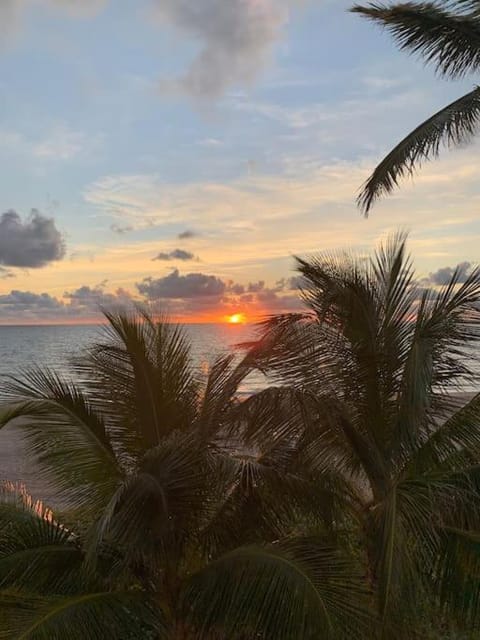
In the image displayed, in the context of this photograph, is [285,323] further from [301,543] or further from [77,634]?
[77,634]

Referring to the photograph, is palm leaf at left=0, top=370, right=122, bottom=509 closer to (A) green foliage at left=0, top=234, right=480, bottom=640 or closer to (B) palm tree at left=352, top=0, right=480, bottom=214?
(A) green foliage at left=0, top=234, right=480, bottom=640

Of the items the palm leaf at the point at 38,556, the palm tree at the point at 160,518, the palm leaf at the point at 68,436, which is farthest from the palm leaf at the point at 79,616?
the palm leaf at the point at 68,436

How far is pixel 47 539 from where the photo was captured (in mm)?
5695

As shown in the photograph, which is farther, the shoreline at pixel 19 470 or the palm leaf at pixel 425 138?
the shoreline at pixel 19 470

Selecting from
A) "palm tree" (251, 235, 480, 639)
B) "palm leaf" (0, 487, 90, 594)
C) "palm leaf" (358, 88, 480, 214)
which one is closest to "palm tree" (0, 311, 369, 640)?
"palm leaf" (0, 487, 90, 594)

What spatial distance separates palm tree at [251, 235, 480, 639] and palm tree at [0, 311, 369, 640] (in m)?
0.36

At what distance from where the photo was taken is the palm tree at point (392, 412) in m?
5.14

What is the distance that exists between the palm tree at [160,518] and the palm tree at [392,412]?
0.36 metres

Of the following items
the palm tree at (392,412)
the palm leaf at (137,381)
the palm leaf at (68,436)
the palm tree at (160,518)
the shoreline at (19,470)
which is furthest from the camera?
the shoreline at (19,470)

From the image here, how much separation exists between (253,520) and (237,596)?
926 mm

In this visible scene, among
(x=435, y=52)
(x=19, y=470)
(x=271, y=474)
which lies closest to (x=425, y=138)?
(x=435, y=52)

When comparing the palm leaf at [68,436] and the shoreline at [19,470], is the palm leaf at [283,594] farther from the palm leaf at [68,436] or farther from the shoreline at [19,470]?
the shoreline at [19,470]

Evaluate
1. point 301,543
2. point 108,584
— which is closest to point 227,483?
point 301,543

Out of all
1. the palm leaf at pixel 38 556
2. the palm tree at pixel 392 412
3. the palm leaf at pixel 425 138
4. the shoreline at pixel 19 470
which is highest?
the palm leaf at pixel 425 138
